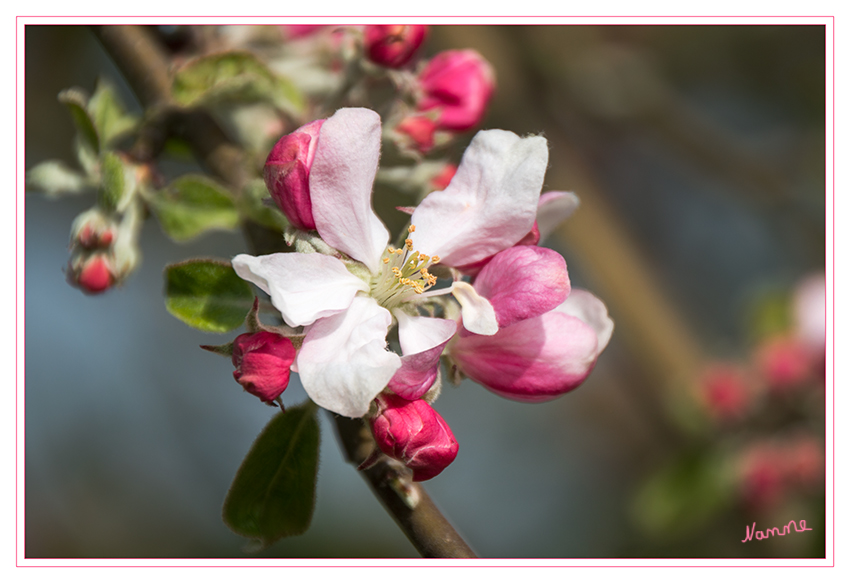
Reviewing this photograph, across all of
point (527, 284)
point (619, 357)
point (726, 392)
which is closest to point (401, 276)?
point (527, 284)

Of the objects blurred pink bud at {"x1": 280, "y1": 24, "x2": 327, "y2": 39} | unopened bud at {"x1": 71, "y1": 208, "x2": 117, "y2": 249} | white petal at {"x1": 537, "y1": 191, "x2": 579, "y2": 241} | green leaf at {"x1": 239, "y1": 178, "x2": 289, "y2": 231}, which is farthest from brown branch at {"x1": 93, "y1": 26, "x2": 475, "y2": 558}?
white petal at {"x1": 537, "y1": 191, "x2": 579, "y2": 241}

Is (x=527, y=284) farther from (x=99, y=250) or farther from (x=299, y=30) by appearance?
(x=299, y=30)

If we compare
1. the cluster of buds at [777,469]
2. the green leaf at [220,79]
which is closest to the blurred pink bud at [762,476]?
the cluster of buds at [777,469]

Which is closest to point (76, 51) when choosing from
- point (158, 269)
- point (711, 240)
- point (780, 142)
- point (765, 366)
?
point (158, 269)

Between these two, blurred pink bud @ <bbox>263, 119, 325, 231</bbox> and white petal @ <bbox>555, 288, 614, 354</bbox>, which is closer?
blurred pink bud @ <bbox>263, 119, 325, 231</bbox>

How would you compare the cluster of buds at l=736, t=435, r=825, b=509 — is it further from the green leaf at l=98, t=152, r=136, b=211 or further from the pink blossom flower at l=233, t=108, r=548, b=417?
the green leaf at l=98, t=152, r=136, b=211
